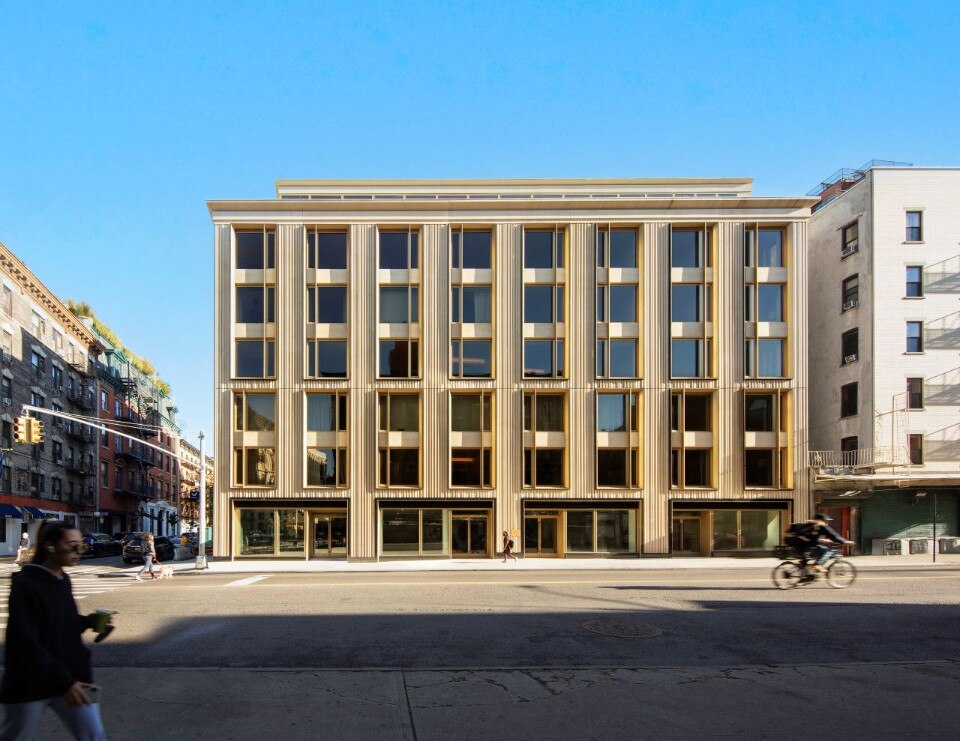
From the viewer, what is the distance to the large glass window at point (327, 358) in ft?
114

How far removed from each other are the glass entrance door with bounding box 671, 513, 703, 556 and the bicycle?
16668 mm

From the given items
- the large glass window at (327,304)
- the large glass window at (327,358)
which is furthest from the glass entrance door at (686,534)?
the large glass window at (327,304)

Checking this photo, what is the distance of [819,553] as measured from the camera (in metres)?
17.1

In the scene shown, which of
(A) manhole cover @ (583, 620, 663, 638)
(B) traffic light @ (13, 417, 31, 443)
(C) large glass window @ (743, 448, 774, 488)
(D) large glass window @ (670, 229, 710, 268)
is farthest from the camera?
(D) large glass window @ (670, 229, 710, 268)

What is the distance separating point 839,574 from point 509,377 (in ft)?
63.1

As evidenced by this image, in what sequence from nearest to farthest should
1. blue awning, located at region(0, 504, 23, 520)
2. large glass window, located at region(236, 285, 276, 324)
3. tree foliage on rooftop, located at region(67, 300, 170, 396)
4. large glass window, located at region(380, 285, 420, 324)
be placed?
large glass window, located at region(236, 285, 276, 324) < large glass window, located at region(380, 285, 420, 324) < blue awning, located at region(0, 504, 23, 520) < tree foliage on rooftop, located at region(67, 300, 170, 396)

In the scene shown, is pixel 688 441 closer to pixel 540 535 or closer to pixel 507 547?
pixel 540 535

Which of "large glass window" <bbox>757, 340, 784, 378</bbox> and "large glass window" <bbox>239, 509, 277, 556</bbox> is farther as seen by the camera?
"large glass window" <bbox>757, 340, 784, 378</bbox>

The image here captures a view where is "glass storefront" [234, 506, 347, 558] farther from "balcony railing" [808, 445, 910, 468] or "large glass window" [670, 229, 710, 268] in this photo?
"balcony railing" [808, 445, 910, 468]

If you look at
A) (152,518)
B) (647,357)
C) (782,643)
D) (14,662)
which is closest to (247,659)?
(14,662)

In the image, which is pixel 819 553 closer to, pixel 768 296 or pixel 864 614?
pixel 864 614

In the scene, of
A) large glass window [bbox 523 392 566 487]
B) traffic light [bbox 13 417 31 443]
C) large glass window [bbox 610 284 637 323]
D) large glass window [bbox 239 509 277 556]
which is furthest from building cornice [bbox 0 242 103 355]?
large glass window [bbox 610 284 637 323]

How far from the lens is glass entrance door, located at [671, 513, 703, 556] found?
3456cm

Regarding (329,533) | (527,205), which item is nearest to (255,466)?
(329,533)
